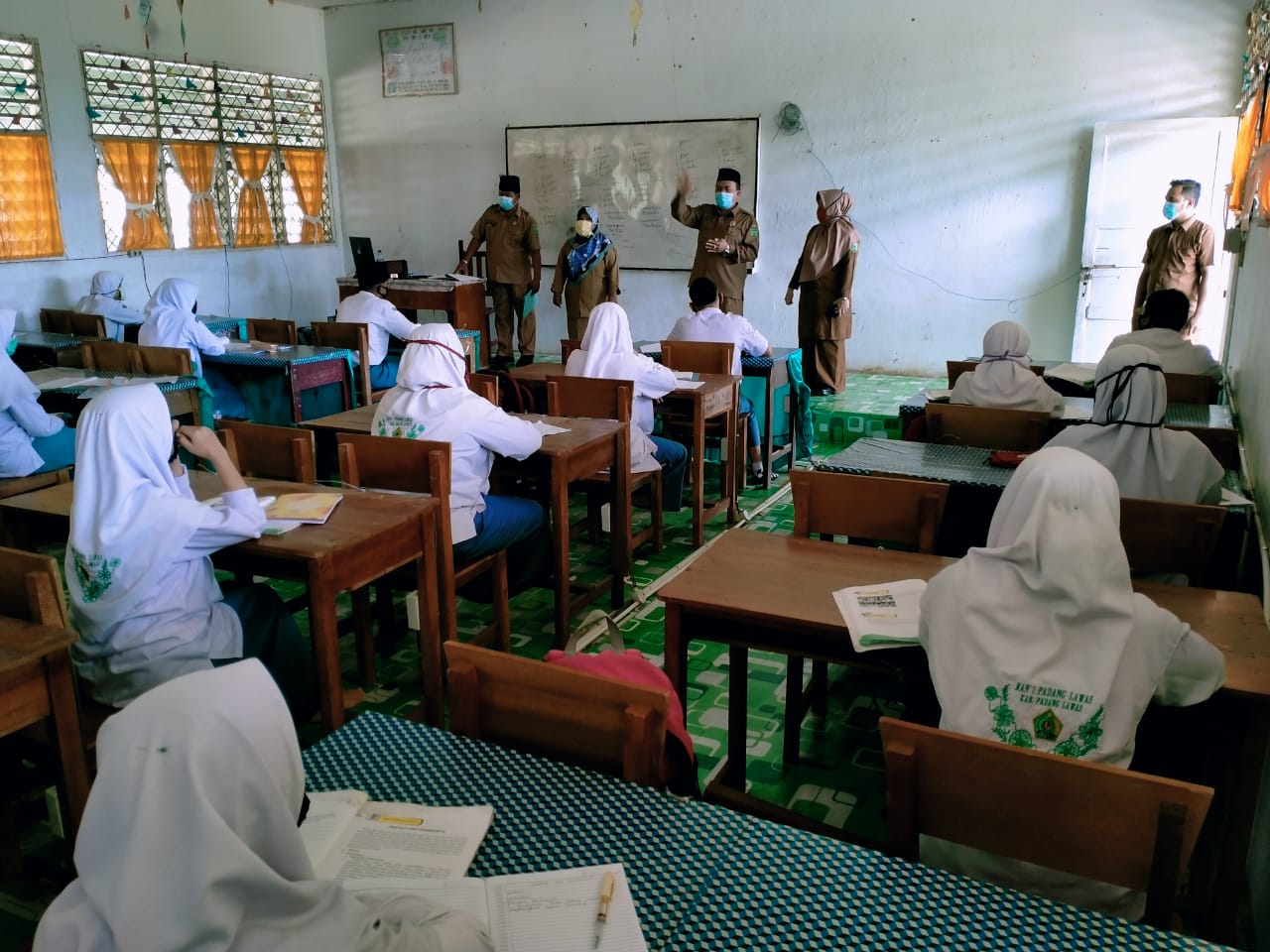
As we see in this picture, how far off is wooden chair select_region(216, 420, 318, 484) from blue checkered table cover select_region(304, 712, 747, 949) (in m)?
1.54

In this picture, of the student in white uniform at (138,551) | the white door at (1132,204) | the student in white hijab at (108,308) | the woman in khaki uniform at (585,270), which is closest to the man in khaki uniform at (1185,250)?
the white door at (1132,204)

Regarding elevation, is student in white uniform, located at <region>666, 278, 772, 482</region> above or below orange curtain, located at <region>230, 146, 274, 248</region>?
below

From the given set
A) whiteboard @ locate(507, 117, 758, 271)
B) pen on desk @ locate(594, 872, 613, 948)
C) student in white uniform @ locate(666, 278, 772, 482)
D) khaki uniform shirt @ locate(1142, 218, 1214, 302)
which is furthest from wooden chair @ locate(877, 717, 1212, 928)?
whiteboard @ locate(507, 117, 758, 271)

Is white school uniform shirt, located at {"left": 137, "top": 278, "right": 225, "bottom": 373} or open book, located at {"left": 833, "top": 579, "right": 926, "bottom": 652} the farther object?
white school uniform shirt, located at {"left": 137, "top": 278, "right": 225, "bottom": 373}

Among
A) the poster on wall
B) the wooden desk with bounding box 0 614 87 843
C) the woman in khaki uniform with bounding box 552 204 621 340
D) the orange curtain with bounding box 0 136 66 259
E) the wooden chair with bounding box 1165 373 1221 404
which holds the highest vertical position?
the poster on wall

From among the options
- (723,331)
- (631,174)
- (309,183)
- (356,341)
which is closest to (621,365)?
(723,331)

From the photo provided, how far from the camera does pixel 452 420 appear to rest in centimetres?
311

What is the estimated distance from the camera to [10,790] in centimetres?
205

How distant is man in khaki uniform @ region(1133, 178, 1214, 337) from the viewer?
591cm

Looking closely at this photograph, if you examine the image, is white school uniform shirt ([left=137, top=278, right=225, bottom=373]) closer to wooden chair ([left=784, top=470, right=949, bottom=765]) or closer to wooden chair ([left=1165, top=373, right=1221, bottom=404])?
wooden chair ([left=784, top=470, right=949, bottom=765])

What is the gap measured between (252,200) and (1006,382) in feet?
25.9

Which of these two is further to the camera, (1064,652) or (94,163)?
(94,163)

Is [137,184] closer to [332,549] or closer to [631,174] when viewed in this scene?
[631,174]

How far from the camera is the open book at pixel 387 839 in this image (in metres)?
1.17
